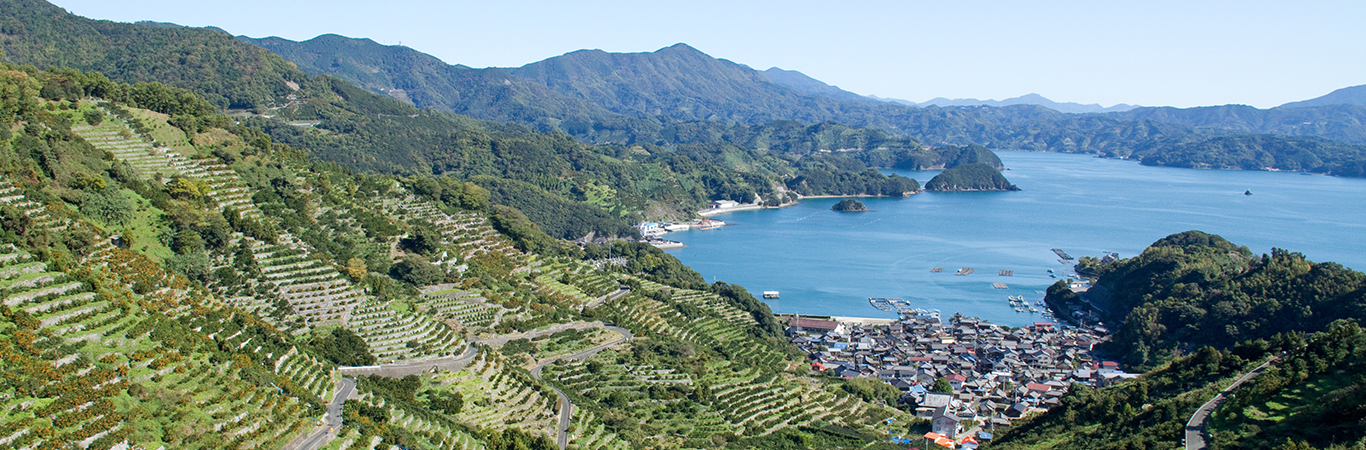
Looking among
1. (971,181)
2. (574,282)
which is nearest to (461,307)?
(574,282)

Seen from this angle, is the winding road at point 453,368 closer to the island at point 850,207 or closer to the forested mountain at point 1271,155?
the island at point 850,207

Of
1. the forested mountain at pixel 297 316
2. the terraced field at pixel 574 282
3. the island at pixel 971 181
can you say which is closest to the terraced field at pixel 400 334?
the forested mountain at pixel 297 316

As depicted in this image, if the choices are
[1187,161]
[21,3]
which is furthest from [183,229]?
[1187,161]

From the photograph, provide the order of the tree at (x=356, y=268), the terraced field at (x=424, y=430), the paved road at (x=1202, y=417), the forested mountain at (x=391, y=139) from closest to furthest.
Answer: the paved road at (x=1202, y=417) → the terraced field at (x=424, y=430) → the tree at (x=356, y=268) → the forested mountain at (x=391, y=139)

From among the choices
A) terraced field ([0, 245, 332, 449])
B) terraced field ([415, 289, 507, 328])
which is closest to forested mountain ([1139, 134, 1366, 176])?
terraced field ([415, 289, 507, 328])

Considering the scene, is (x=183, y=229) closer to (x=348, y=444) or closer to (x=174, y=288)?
(x=174, y=288)

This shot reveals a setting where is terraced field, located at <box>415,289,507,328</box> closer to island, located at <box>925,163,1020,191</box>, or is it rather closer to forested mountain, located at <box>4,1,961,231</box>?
forested mountain, located at <box>4,1,961,231</box>
